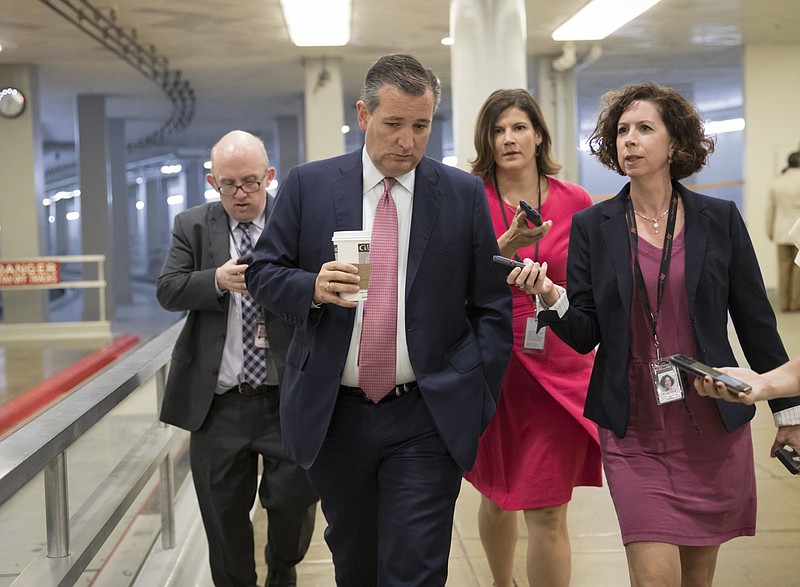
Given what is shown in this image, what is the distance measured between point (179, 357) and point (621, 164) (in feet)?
5.63

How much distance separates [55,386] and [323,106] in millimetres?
7523

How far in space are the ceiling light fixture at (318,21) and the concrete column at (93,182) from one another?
23.0 ft

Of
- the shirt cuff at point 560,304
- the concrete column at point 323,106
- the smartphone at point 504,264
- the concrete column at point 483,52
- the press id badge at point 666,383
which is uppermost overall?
the concrete column at point 323,106

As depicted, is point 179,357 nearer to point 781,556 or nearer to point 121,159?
point 781,556

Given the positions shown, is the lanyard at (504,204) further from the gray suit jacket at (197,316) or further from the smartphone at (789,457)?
the smartphone at (789,457)

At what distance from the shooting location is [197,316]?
3.48 metres

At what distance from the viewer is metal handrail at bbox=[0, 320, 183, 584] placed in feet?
6.33

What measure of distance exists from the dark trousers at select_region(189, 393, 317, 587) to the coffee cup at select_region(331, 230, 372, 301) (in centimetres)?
131

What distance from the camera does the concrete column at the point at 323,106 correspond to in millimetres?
15750

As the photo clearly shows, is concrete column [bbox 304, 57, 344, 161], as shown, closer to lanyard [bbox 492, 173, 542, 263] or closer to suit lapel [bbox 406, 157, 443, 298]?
lanyard [bbox 492, 173, 542, 263]

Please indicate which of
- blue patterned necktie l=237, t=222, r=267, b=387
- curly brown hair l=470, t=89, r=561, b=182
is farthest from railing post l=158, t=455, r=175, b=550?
curly brown hair l=470, t=89, r=561, b=182

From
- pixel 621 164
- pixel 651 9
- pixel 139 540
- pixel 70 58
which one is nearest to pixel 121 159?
pixel 70 58

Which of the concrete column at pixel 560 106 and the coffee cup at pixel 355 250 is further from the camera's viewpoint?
the concrete column at pixel 560 106

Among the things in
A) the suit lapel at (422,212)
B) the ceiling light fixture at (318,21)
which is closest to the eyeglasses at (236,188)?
the suit lapel at (422,212)
